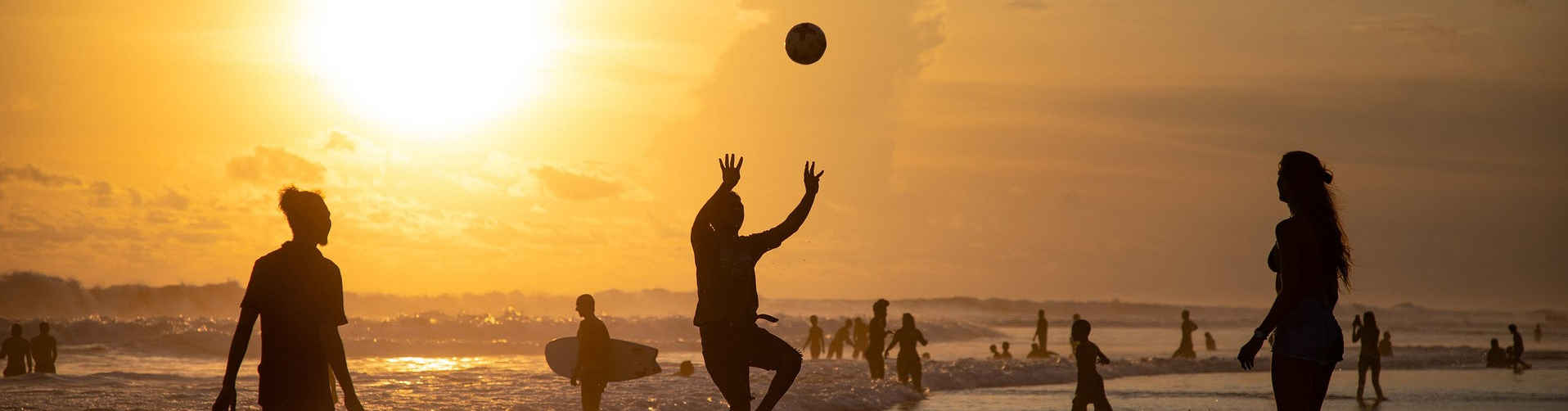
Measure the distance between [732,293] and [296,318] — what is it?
8.77 feet

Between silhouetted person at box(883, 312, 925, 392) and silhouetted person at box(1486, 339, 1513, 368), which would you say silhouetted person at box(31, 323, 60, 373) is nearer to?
silhouetted person at box(883, 312, 925, 392)

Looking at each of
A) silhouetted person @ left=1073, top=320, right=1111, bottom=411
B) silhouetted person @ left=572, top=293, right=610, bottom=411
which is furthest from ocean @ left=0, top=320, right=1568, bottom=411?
silhouetted person @ left=1073, top=320, right=1111, bottom=411

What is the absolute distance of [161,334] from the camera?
45.9 metres

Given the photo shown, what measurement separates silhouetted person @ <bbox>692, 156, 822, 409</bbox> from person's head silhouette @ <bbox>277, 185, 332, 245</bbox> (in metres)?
2.38

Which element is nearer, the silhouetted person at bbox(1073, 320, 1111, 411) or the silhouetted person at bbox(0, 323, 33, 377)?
the silhouetted person at bbox(1073, 320, 1111, 411)

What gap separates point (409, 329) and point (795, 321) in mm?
20184

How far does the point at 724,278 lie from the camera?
8.33 meters

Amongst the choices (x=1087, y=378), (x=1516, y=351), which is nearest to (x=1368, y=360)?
(x=1087, y=378)

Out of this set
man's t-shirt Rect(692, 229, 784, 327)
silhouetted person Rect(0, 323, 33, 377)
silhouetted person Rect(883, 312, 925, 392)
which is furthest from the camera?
silhouetted person Rect(0, 323, 33, 377)

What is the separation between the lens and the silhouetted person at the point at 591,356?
46.2 ft

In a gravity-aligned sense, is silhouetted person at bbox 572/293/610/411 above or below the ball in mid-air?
below

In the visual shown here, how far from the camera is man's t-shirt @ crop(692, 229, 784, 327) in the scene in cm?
833

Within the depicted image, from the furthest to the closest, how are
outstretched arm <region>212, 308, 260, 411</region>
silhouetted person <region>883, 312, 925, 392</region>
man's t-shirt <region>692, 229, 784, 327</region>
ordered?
silhouetted person <region>883, 312, 925, 392</region> < man's t-shirt <region>692, 229, 784, 327</region> < outstretched arm <region>212, 308, 260, 411</region>

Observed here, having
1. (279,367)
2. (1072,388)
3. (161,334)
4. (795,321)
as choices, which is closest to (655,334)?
(795,321)
